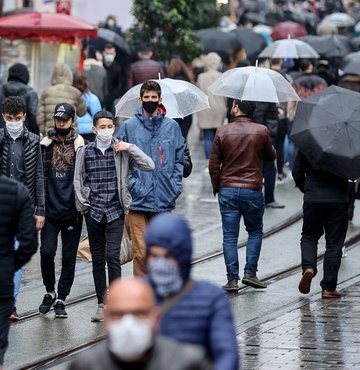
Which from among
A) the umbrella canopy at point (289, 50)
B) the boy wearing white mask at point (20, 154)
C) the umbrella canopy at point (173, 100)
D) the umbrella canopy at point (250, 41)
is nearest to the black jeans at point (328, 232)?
the umbrella canopy at point (173, 100)

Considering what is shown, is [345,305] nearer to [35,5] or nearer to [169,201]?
[169,201]

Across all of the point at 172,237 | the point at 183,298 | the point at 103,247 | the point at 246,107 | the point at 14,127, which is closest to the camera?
the point at 172,237

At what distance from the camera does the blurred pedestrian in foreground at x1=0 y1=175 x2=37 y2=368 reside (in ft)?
28.6

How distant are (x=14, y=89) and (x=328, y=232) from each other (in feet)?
16.0

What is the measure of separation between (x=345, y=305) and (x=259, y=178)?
1.44 m

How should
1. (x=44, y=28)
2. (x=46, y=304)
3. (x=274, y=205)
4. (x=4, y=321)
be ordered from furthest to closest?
1. (x=44, y=28)
2. (x=274, y=205)
3. (x=46, y=304)
4. (x=4, y=321)

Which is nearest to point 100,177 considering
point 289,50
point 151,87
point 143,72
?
point 151,87

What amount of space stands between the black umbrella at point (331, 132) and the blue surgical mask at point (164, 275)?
672 cm

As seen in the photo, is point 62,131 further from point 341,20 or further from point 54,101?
point 341,20

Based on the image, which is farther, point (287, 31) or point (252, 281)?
point (287, 31)

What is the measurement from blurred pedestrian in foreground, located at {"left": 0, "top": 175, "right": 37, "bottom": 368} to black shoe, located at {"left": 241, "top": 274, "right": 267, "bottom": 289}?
482 centimetres

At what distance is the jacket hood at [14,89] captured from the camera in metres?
16.4

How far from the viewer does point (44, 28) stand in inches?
855

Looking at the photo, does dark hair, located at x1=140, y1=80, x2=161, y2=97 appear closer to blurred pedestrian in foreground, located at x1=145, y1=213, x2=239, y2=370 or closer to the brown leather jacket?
the brown leather jacket
